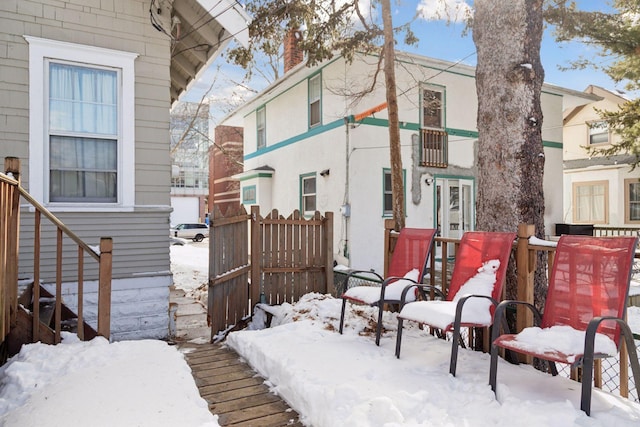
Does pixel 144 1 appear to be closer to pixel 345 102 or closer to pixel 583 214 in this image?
pixel 345 102

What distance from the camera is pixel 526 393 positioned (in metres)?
2.51

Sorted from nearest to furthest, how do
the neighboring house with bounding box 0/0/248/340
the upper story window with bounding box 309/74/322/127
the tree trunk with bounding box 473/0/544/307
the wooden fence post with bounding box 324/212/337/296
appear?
the tree trunk with bounding box 473/0/544/307 < the neighboring house with bounding box 0/0/248/340 < the wooden fence post with bounding box 324/212/337/296 < the upper story window with bounding box 309/74/322/127

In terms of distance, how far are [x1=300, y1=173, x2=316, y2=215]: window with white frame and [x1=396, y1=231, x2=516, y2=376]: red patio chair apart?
25.1ft

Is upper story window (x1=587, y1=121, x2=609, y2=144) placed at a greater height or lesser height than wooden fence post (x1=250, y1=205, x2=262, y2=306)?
greater

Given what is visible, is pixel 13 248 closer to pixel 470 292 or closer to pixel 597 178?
pixel 470 292

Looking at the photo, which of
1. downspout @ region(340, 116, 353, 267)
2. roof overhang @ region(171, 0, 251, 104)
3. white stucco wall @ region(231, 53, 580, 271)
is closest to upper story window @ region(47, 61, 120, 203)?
roof overhang @ region(171, 0, 251, 104)

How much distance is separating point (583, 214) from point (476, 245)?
16.0 meters

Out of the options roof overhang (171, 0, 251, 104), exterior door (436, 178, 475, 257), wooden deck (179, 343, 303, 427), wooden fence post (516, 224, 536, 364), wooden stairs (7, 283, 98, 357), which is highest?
roof overhang (171, 0, 251, 104)

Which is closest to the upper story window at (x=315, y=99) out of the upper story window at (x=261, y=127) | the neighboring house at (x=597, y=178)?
the upper story window at (x=261, y=127)

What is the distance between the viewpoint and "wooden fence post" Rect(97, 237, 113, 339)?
3504 mm

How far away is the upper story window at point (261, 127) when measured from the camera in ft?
44.7

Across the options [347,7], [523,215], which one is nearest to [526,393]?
[523,215]

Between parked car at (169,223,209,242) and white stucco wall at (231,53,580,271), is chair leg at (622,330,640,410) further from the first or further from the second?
parked car at (169,223,209,242)

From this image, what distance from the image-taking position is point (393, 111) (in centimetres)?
819
